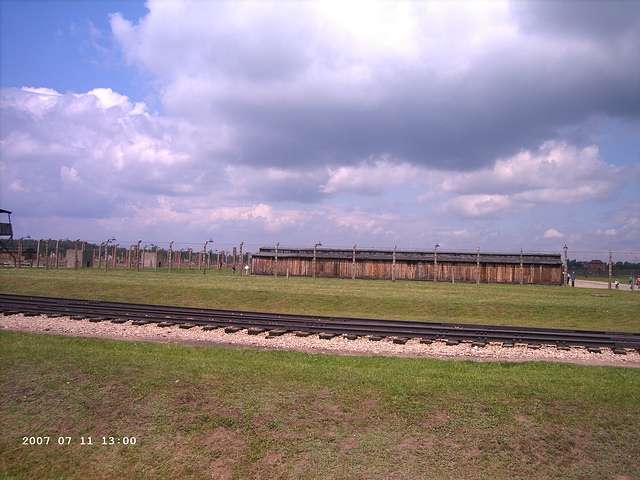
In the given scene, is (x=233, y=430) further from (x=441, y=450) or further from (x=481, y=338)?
(x=481, y=338)

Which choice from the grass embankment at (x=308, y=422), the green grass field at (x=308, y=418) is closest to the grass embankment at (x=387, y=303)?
the green grass field at (x=308, y=418)

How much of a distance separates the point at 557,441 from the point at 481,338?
7940 millimetres

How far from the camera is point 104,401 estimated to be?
787cm

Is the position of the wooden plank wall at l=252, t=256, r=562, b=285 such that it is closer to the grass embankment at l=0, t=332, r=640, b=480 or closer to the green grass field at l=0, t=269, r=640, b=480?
the green grass field at l=0, t=269, r=640, b=480

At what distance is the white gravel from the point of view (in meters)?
12.6

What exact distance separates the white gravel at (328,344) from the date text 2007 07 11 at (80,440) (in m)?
6.38

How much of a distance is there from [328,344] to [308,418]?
646 cm

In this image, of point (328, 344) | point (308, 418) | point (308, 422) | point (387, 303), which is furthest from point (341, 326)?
point (308, 422)

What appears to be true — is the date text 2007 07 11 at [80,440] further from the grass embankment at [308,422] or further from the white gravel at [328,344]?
the white gravel at [328,344]

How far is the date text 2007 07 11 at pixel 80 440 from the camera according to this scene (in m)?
6.97

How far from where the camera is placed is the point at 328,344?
1380 centimetres

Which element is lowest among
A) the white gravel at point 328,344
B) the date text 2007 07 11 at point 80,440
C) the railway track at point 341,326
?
the date text 2007 07 11 at point 80,440

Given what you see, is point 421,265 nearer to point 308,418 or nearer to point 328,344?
point 328,344

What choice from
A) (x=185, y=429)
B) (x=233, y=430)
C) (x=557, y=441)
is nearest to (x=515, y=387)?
(x=557, y=441)
